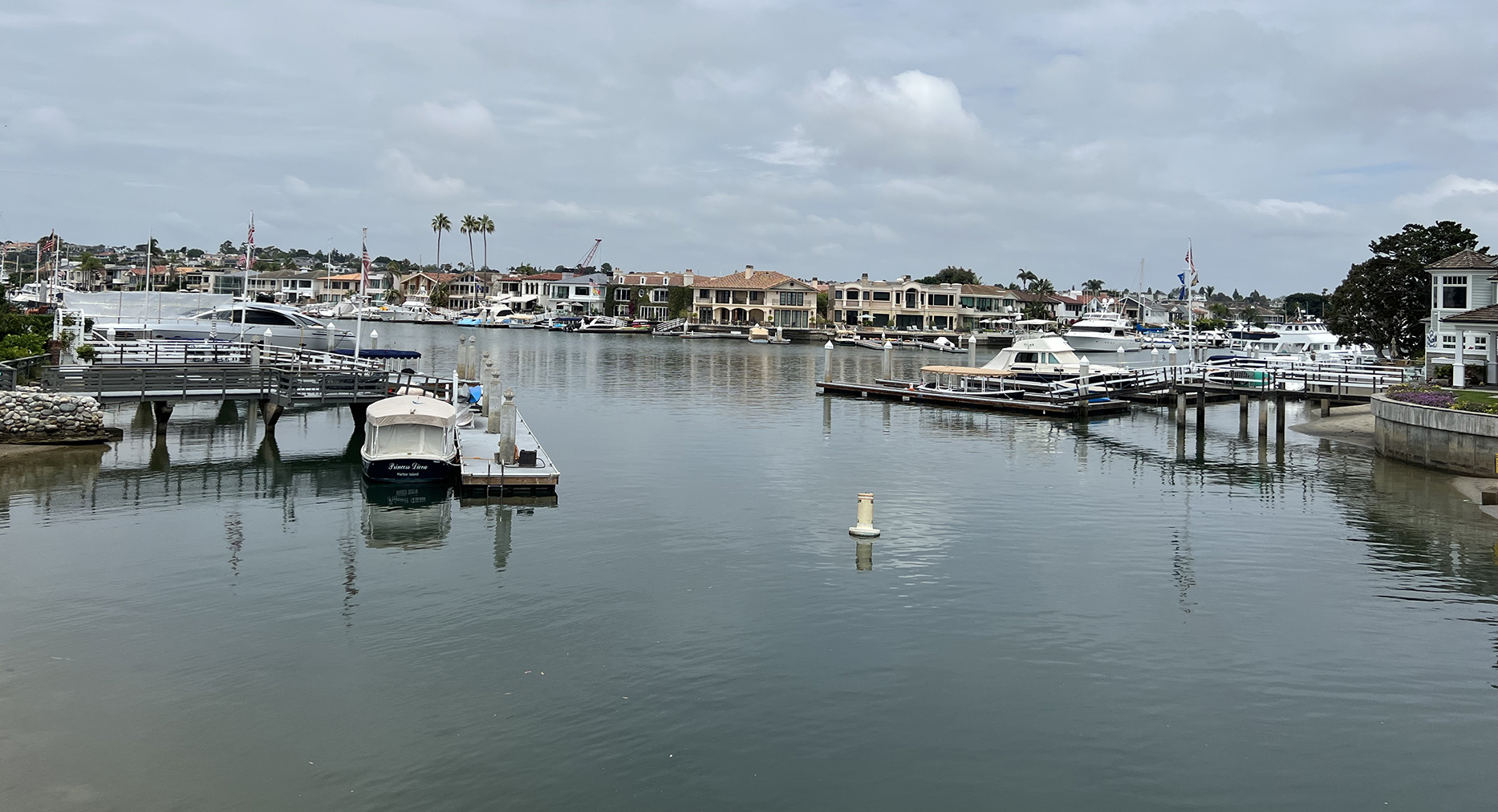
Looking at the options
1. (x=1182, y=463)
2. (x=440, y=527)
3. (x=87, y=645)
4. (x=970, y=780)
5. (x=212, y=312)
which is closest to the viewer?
(x=970, y=780)

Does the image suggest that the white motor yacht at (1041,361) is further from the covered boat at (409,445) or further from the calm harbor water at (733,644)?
the covered boat at (409,445)

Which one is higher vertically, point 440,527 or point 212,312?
point 212,312

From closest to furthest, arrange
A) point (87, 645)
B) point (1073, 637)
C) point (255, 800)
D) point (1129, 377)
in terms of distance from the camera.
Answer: point (255, 800) < point (87, 645) < point (1073, 637) < point (1129, 377)

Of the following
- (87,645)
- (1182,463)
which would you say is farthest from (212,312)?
(1182,463)

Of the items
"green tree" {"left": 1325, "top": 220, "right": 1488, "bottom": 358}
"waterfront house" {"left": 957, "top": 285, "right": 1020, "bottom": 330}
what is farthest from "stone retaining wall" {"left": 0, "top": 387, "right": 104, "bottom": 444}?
"waterfront house" {"left": 957, "top": 285, "right": 1020, "bottom": 330}

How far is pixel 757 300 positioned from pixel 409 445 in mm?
152027

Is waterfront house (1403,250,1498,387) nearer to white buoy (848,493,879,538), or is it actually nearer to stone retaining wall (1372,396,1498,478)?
stone retaining wall (1372,396,1498,478)

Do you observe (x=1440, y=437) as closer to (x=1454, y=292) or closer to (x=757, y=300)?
(x=1454, y=292)

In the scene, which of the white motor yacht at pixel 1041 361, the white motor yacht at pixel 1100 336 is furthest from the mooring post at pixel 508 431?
the white motor yacht at pixel 1100 336

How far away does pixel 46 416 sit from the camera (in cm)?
4003

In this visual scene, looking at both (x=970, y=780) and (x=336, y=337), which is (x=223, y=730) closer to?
(x=970, y=780)

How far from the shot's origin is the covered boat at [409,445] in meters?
34.7

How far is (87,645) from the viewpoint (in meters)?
19.7

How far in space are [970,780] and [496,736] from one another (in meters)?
6.73
